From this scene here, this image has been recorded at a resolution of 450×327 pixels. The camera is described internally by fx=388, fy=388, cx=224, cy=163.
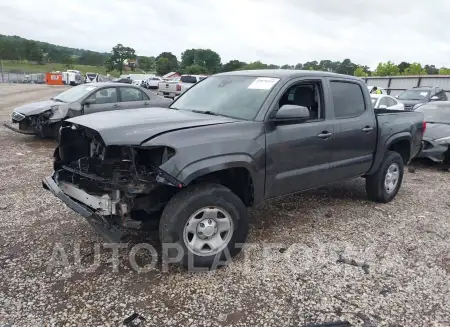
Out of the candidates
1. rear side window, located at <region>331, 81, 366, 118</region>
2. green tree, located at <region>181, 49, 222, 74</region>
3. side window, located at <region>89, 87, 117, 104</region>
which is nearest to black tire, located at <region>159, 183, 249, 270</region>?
rear side window, located at <region>331, 81, 366, 118</region>

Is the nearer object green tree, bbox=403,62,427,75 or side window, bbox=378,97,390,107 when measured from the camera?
side window, bbox=378,97,390,107

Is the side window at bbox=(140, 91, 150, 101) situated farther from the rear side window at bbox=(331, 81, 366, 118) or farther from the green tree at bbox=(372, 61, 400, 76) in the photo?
the green tree at bbox=(372, 61, 400, 76)

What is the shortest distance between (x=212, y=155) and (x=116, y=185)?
84 cm

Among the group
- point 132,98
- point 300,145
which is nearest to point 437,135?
point 300,145

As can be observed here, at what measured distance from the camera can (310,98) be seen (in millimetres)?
4523

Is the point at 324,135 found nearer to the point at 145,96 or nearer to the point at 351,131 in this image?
the point at 351,131

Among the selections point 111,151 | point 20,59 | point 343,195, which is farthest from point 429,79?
point 20,59

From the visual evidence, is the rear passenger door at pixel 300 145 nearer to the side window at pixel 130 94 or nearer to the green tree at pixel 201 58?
the side window at pixel 130 94

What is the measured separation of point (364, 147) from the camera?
16.1 feet

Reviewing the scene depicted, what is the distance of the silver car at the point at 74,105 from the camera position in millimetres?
8938

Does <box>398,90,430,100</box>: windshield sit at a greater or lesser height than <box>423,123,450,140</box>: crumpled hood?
greater

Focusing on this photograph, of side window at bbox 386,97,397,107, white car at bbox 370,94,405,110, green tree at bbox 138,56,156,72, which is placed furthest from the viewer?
green tree at bbox 138,56,156,72

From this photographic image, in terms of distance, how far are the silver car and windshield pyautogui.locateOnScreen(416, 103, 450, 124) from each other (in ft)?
19.8

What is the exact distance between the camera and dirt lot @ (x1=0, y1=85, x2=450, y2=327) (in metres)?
2.95
